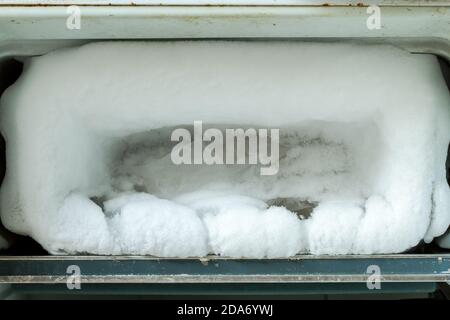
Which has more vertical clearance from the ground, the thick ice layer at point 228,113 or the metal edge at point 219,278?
the thick ice layer at point 228,113

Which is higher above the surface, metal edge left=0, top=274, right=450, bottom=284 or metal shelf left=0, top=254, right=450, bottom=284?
metal shelf left=0, top=254, right=450, bottom=284

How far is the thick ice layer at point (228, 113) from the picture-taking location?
3.48 feet

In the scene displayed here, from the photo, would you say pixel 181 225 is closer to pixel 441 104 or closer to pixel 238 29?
pixel 238 29

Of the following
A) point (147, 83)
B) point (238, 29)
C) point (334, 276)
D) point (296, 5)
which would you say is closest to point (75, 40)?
point (147, 83)

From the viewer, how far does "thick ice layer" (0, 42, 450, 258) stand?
3.48ft

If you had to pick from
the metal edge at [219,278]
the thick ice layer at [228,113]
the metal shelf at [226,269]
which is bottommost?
the metal edge at [219,278]

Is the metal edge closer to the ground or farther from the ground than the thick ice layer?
closer to the ground

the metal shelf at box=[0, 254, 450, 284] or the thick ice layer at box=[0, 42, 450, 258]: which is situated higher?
the thick ice layer at box=[0, 42, 450, 258]

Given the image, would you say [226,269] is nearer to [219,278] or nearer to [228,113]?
[219,278]

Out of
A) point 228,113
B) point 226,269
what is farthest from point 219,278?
point 228,113

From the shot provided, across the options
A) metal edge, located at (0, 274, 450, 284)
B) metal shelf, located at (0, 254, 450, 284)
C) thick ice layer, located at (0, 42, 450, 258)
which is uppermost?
thick ice layer, located at (0, 42, 450, 258)

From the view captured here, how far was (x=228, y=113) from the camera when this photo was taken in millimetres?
1142

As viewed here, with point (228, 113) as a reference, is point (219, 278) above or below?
below

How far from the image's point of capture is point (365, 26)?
0.93 m
